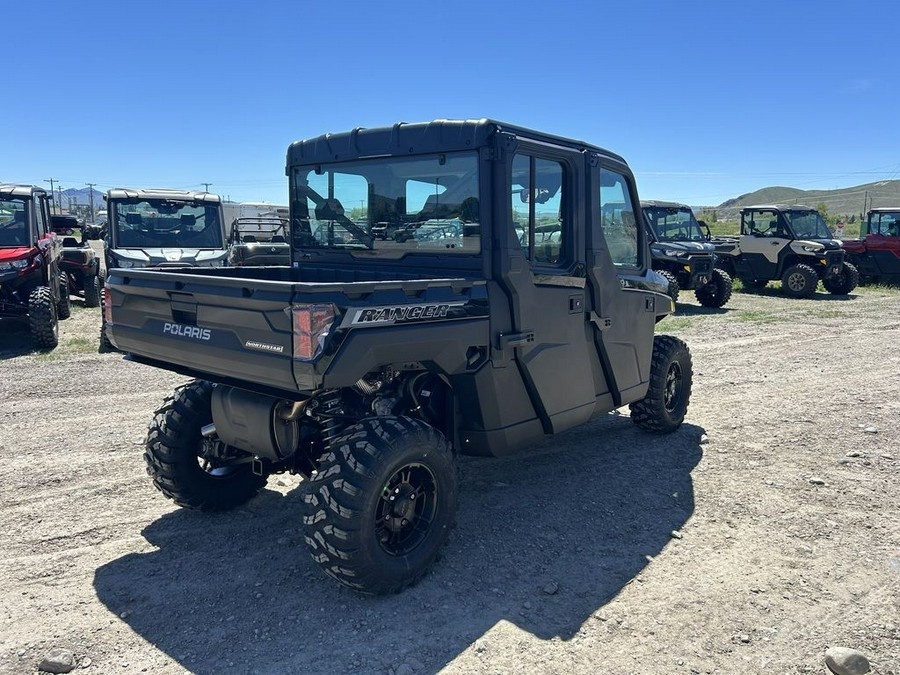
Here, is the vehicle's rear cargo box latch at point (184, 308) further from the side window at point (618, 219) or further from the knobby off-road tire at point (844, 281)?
the knobby off-road tire at point (844, 281)

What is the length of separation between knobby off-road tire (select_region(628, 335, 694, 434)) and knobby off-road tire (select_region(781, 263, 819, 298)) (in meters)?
12.6

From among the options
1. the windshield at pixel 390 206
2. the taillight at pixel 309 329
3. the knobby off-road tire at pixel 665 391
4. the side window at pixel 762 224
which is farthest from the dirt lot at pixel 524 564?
the side window at pixel 762 224

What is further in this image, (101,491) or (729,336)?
(729,336)

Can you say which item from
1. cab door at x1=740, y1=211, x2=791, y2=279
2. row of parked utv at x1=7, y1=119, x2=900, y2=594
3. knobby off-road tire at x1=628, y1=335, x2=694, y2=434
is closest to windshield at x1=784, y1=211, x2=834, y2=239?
cab door at x1=740, y1=211, x2=791, y2=279

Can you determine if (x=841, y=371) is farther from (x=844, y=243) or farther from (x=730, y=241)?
(x=844, y=243)

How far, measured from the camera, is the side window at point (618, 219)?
4.77m

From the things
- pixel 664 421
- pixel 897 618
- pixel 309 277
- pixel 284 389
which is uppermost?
pixel 309 277

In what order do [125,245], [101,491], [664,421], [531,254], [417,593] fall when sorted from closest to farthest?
[417,593] < [531,254] < [101,491] < [664,421] < [125,245]

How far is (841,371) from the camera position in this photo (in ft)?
28.5

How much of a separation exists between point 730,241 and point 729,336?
8.28 meters

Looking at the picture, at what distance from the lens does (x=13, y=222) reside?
32.2 ft

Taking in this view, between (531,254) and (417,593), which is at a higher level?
(531,254)

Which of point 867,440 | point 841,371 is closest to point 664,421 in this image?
point 867,440

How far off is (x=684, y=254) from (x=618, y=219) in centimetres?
1010
